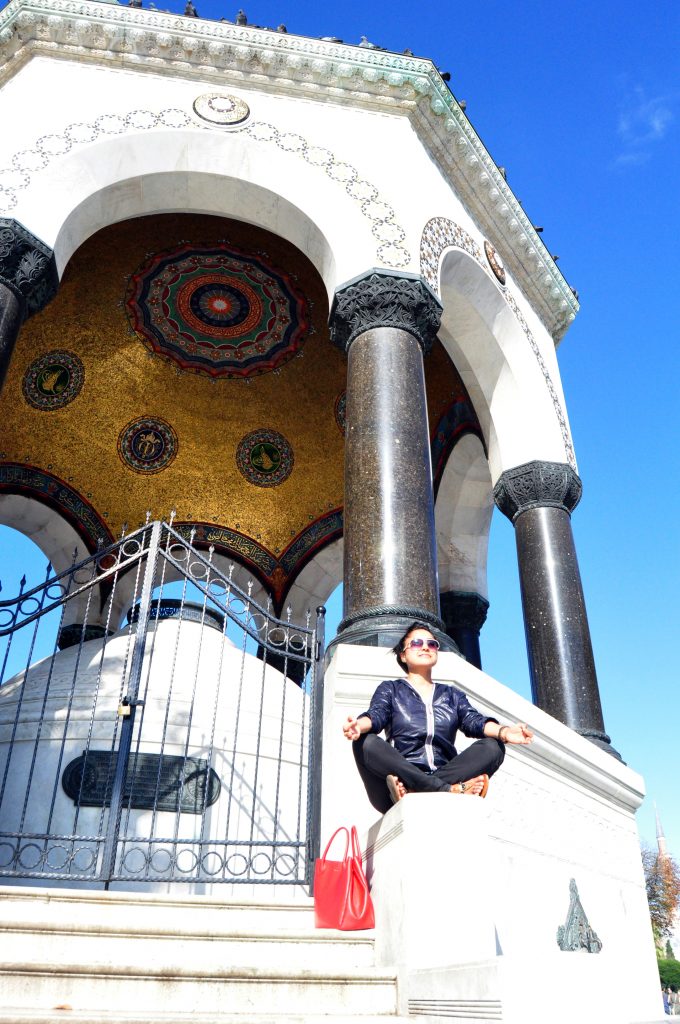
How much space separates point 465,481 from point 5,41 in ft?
20.0

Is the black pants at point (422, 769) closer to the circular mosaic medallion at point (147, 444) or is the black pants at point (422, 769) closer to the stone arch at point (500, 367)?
Answer: the stone arch at point (500, 367)

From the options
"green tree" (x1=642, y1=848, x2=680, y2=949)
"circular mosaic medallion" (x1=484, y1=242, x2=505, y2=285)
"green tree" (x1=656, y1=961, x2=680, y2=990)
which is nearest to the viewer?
"circular mosaic medallion" (x1=484, y1=242, x2=505, y2=285)

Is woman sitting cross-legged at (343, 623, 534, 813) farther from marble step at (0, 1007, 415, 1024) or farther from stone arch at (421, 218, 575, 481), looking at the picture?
stone arch at (421, 218, 575, 481)

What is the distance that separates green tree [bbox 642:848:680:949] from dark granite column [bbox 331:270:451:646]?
21818 mm

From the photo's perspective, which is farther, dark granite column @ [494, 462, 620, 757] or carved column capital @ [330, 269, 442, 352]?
dark granite column @ [494, 462, 620, 757]

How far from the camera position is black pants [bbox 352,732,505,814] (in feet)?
8.65

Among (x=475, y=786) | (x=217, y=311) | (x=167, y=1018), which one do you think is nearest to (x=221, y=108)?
(x=217, y=311)

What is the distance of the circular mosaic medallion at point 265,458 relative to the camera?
1063cm

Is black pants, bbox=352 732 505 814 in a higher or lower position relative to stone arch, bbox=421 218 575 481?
lower

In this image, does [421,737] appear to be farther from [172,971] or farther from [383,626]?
[383,626]

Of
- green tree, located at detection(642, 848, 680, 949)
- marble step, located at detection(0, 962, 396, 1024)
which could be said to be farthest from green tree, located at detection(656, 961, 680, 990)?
marble step, located at detection(0, 962, 396, 1024)

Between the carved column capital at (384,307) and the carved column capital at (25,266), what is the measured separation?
1.89 metres

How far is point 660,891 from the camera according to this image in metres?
27.4

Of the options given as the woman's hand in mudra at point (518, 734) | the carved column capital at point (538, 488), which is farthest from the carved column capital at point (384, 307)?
the woman's hand in mudra at point (518, 734)
